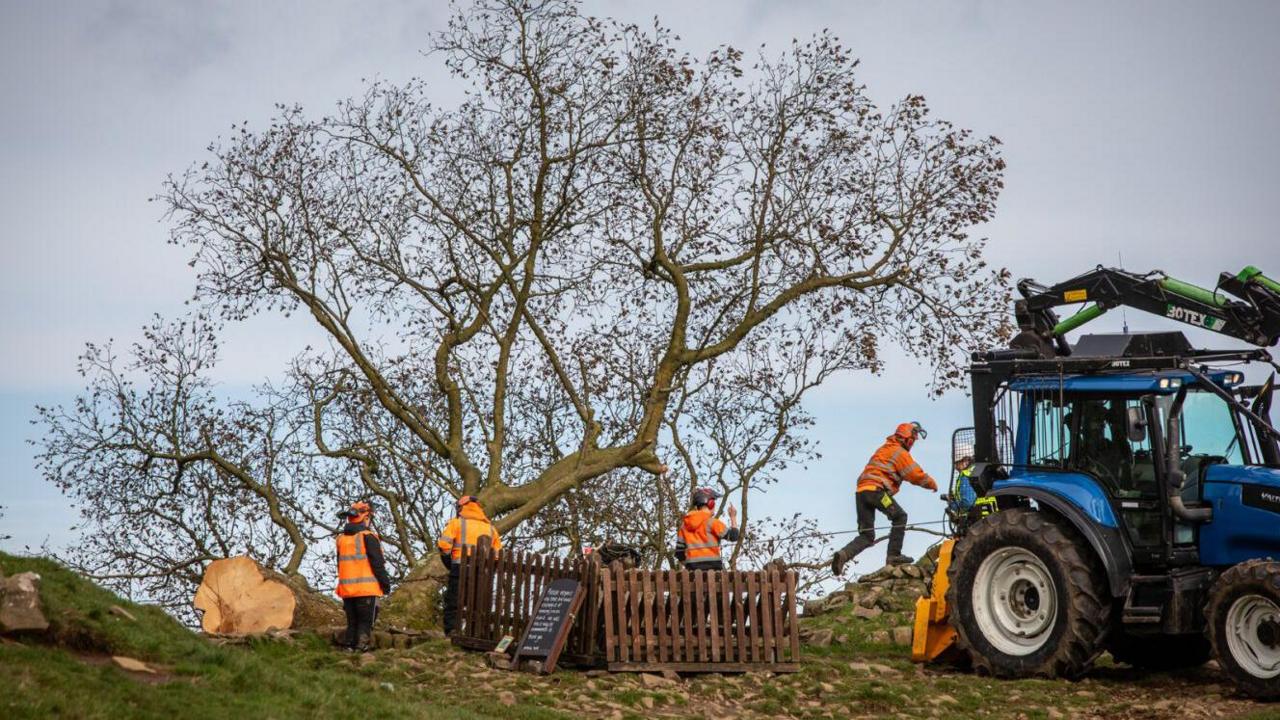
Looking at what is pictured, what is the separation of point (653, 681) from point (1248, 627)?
544cm

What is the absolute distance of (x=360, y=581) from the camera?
14.9 metres

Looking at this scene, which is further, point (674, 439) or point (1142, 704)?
point (674, 439)

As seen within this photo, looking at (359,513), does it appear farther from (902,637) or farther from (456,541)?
(902,637)

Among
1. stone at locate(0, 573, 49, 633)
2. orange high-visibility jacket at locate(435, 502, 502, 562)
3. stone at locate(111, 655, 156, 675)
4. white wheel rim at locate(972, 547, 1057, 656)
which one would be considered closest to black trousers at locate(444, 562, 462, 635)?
orange high-visibility jacket at locate(435, 502, 502, 562)

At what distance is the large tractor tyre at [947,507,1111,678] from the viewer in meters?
12.3

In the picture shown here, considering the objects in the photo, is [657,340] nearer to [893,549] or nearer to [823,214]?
[823,214]

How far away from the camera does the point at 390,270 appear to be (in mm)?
20656

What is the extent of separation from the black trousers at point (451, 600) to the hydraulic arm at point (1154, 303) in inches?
282

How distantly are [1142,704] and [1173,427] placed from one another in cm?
254

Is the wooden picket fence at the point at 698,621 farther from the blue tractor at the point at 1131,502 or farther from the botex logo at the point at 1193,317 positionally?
the botex logo at the point at 1193,317

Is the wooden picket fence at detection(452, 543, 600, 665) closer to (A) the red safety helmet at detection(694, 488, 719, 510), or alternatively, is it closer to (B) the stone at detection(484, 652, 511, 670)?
(B) the stone at detection(484, 652, 511, 670)

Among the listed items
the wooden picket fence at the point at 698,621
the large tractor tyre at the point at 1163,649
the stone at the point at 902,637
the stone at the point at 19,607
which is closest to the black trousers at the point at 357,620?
the wooden picket fence at the point at 698,621

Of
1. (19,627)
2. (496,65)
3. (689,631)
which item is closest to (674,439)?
(496,65)

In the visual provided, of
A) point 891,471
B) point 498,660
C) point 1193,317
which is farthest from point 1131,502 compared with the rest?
point 498,660
